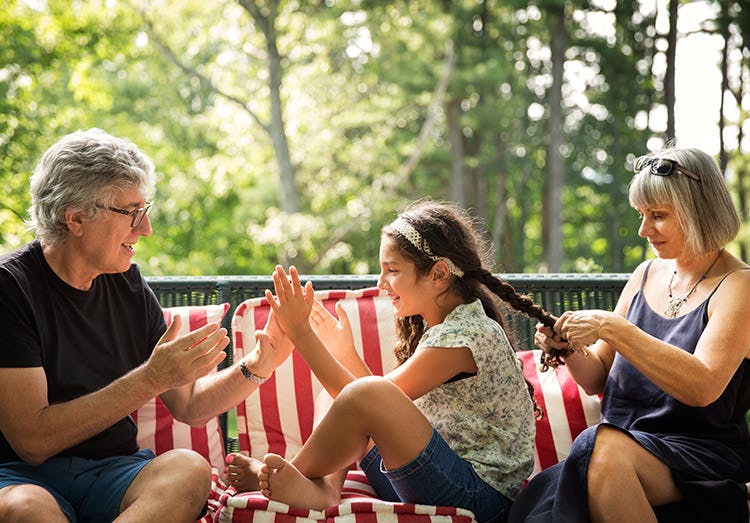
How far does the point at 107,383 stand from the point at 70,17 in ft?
26.5

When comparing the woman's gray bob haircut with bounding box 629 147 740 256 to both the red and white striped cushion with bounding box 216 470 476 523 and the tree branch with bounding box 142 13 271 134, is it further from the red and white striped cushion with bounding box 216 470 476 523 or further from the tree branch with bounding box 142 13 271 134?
the tree branch with bounding box 142 13 271 134

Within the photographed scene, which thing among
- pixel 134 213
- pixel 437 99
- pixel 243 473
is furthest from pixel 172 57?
pixel 243 473

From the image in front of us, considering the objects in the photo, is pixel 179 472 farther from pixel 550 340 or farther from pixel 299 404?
pixel 550 340

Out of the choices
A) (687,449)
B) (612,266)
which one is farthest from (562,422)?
(612,266)

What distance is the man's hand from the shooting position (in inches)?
74.4

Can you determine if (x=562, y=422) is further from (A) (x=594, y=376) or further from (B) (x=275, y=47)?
(B) (x=275, y=47)

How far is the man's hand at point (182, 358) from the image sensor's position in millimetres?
1891

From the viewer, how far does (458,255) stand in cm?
235

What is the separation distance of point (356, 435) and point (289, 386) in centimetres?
53

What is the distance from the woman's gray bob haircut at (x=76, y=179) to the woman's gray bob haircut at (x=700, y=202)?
55.5 inches

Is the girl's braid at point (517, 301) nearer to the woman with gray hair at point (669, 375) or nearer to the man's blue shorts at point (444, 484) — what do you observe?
the woman with gray hair at point (669, 375)

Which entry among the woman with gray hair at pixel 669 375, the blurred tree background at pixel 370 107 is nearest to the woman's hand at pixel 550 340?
the woman with gray hair at pixel 669 375

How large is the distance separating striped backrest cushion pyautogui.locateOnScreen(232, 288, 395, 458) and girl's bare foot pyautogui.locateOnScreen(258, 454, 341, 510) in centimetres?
38

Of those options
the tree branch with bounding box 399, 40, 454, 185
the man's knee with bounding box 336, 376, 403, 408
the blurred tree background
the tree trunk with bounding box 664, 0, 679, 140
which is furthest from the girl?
the tree branch with bounding box 399, 40, 454, 185
